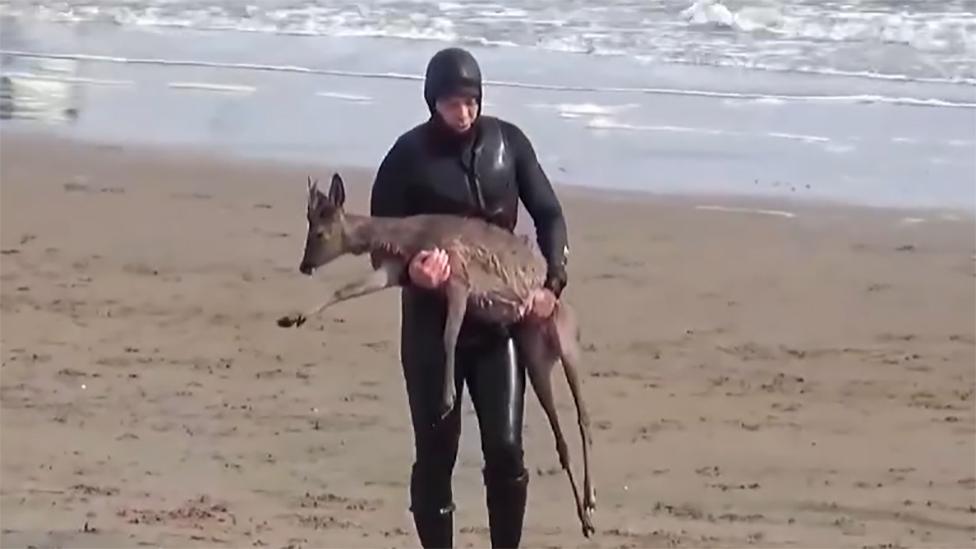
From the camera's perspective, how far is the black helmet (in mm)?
5371

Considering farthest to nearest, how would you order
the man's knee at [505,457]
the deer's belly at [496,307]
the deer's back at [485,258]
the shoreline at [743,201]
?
1. the shoreline at [743,201]
2. the man's knee at [505,457]
3. the deer's belly at [496,307]
4. the deer's back at [485,258]

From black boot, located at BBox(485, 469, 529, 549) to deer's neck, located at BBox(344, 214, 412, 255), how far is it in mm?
910

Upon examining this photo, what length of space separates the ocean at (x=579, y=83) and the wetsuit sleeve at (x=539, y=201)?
23.8ft

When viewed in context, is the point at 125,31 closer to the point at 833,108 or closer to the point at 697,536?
the point at 833,108

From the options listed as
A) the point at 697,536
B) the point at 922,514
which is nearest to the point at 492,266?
the point at 697,536

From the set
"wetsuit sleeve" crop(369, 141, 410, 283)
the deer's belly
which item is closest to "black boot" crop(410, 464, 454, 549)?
the deer's belly

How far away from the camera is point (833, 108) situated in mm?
15789

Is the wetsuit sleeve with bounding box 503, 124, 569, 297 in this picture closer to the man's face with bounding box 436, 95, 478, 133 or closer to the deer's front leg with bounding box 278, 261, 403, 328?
the man's face with bounding box 436, 95, 478, 133

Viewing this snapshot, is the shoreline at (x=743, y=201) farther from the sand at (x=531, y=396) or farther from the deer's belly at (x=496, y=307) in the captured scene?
the deer's belly at (x=496, y=307)

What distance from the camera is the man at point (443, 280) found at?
217 inches

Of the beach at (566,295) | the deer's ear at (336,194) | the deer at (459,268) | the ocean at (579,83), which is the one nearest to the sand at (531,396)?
the beach at (566,295)

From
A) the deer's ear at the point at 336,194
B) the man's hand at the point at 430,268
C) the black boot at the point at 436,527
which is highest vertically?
the deer's ear at the point at 336,194

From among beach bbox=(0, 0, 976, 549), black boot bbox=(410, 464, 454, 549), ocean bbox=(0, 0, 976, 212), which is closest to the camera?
black boot bbox=(410, 464, 454, 549)

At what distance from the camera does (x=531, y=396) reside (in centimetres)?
890
